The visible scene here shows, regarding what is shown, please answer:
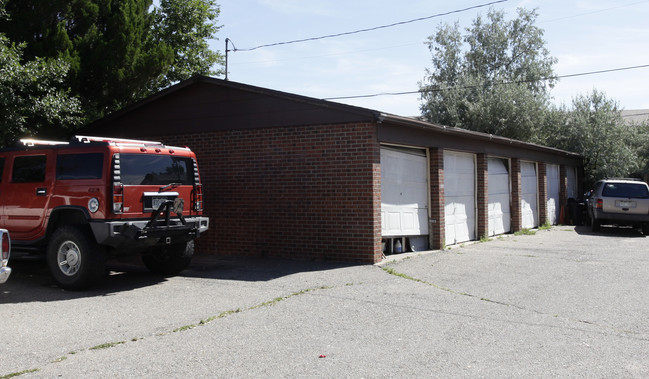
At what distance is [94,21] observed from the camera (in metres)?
14.6

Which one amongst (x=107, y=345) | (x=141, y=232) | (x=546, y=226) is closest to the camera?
(x=107, y=345)

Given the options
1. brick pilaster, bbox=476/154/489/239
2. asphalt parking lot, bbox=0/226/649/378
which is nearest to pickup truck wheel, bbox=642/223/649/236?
brick pilaster, bbox=476/154/489/239

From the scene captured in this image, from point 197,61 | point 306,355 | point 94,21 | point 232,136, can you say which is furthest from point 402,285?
point 197,61

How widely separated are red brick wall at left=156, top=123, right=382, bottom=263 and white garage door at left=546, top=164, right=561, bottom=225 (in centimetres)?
1319

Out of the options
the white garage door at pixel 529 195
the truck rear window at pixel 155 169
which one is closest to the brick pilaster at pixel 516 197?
the white garage door at pixel 529 195

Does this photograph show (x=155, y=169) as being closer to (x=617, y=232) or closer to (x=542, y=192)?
(x=542, y=192)

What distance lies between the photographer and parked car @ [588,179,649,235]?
17359mm

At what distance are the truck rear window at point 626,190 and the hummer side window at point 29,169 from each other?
1650cm

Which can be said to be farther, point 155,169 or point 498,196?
point 498,196

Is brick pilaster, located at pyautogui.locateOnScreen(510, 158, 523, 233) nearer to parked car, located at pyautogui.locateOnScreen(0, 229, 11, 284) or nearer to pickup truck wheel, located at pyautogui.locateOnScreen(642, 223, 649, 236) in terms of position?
pickup truck wheel, located at pyautogui.locateOnScreen(642, 223, 649, 236)

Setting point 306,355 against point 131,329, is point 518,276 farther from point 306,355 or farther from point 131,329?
point 131,329

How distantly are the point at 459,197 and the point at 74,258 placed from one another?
961cm

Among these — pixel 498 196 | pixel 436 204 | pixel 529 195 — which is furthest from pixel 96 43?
pixel 529 195

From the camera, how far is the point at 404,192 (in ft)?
40.3
